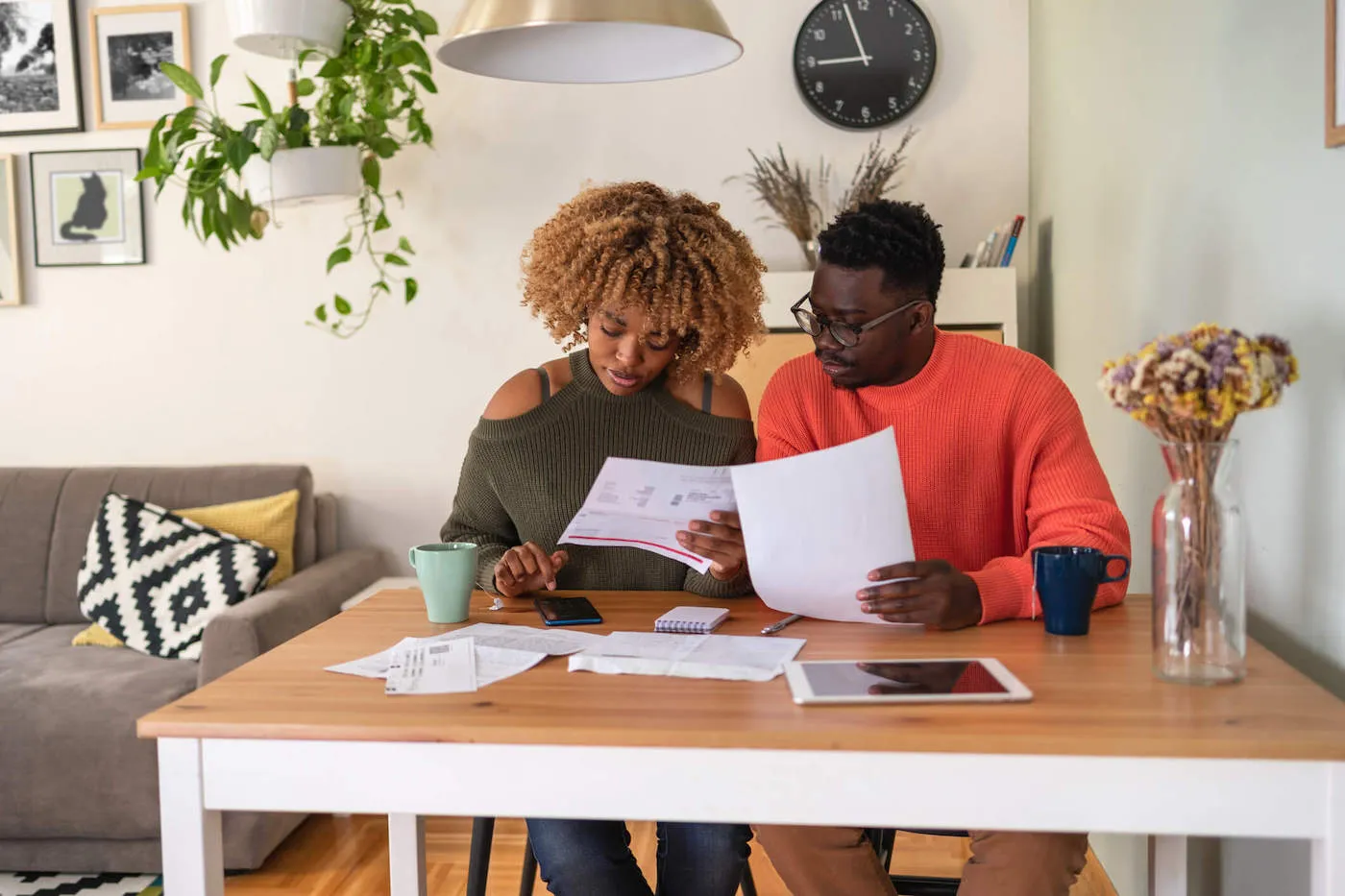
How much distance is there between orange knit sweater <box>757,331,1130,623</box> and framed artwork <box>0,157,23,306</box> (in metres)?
2.54

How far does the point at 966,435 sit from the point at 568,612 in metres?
0.63

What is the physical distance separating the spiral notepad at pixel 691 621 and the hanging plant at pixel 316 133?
1814 mm

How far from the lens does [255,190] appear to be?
9.40 feet

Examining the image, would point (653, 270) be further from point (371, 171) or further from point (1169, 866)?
point (371, 171)

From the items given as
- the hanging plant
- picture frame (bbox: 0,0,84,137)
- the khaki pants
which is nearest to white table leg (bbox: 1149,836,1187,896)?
the khaki pants

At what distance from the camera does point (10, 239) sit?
3.27 metres

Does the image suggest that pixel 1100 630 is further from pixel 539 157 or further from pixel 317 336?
pixel 317 336

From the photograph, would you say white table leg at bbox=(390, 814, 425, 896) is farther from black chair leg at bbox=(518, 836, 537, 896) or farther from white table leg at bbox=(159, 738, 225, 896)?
white table leg at bbox=(159, 738, 225, 896)

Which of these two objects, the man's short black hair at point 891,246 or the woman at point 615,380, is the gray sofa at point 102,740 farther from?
the man's short black hair at point 891,246

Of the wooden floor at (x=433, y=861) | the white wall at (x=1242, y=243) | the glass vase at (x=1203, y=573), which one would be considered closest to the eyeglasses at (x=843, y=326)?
the white wall at (x=1242, y=243)

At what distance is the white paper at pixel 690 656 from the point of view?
120 centimetres

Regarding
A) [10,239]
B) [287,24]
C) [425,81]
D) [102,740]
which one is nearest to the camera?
[102,740]

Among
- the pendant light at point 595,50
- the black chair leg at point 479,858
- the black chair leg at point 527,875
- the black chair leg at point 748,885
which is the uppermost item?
the pendant light at point 595,50

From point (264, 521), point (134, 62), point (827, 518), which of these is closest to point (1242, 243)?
point (827, 518)
